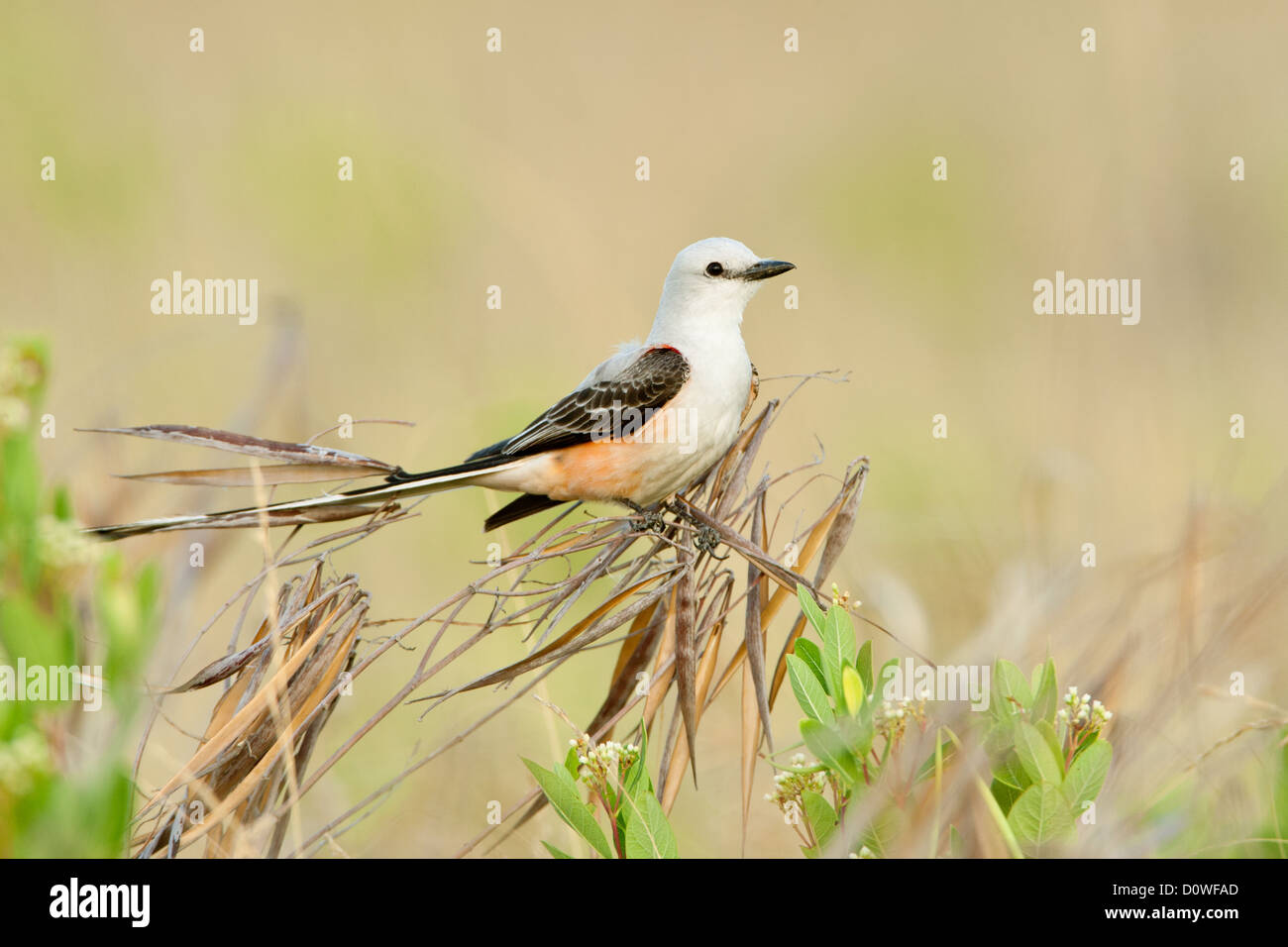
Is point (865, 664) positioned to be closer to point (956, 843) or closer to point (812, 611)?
point (812, 611)

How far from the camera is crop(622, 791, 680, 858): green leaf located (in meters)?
2.07

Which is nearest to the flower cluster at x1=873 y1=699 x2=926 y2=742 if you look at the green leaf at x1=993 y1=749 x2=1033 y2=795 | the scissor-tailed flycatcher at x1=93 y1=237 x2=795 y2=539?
the green leaf at x1=993 y1=749 x2=1033 y2=795

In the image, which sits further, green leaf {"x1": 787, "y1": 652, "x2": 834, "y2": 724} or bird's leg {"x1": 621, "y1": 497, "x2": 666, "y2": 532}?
bird's leg {"x1": 621, "y1": 497, "x2": 666, "y2": 532}

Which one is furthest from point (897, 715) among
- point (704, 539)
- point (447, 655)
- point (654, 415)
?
point (654, 415)

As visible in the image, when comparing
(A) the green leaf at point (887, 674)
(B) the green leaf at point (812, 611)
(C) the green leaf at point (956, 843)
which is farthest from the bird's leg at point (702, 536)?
(C) the green leaf at point (956, 843)

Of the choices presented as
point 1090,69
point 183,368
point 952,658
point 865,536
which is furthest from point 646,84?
point 952,658

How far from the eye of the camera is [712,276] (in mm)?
4191

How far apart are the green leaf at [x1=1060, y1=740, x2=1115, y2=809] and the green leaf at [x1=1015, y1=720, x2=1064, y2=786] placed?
0.03 metres

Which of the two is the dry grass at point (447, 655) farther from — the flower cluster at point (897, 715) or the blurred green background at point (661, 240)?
the blurred green background at point (661, 240)

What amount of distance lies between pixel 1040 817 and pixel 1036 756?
0.37 ft

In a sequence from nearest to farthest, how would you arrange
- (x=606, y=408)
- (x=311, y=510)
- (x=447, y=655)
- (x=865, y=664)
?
1. (x=865, y=664)
2. (x=447, y=655)
3. (x=311, y=510)
4. (x=606, y=408)

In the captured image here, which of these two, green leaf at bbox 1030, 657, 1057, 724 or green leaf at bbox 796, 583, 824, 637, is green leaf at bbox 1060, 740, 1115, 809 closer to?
green leaf at bbox 1030, 657, 1057, 724

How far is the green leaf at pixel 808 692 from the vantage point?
6.82ft

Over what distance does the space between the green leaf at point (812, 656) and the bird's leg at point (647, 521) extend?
2.67ft
